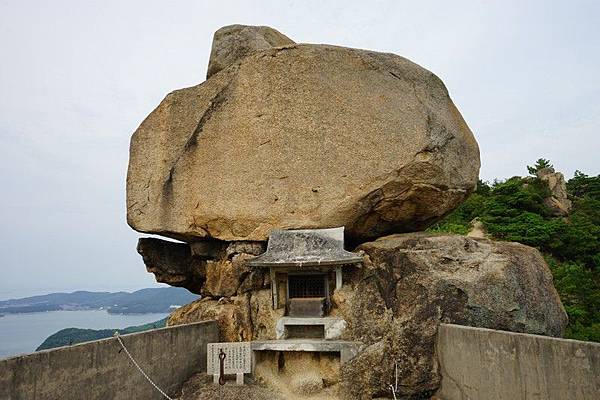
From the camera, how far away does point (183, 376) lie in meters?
9.66

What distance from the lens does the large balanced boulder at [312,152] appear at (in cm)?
1157

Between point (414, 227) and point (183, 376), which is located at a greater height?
point (414, 227)

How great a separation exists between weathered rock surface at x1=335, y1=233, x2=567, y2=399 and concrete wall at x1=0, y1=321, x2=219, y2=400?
11.6ft

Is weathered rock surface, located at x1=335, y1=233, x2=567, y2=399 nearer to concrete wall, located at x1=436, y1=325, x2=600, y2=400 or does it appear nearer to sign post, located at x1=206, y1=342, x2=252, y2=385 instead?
concrete wall, located at x1=436, y1=325, x2=600, y2=400

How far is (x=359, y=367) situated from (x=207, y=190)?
622 centimetres

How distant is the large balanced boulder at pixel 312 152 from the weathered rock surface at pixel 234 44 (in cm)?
128

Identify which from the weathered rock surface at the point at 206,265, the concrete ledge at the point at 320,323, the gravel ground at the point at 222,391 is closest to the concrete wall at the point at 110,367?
the gravel ground at the point at 222,391

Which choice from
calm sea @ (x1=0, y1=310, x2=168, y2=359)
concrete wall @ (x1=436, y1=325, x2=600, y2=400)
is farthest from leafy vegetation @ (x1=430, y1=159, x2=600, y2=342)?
calm sea @ (x1=0, y1=310, x2=168, y2=359)

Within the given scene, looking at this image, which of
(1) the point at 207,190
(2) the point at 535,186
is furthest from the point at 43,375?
(2) the point at 535,186

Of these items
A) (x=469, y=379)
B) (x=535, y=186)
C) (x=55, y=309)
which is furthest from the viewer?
(x=55, y=309)

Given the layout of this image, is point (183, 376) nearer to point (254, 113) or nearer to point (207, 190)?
point (207, 190)

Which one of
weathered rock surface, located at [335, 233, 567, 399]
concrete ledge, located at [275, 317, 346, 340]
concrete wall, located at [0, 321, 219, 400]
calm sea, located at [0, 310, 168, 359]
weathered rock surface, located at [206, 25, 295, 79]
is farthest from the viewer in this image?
calm sea, located at [0, 310, 168, 359]

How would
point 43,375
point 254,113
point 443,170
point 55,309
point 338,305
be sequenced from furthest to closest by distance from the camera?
point 55,309
point 254,113
point 443,170
point 338,305
point 43,375

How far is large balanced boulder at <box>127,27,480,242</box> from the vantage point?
1157cm
